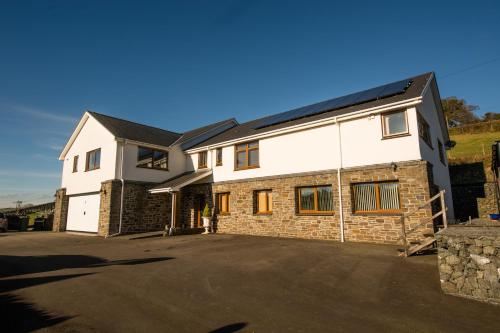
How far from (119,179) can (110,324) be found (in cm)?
1370

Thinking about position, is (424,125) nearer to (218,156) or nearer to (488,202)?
(488,202)

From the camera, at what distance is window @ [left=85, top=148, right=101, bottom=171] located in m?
17.8

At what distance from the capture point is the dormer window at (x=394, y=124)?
10664 mm

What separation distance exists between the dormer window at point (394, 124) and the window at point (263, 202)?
6409mm

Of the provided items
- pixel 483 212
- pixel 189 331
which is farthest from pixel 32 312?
pixel 483 212

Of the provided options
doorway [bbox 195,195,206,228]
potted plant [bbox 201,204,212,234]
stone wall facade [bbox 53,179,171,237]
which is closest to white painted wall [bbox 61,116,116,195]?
stone wall facade [bbox 53,179,171,237]

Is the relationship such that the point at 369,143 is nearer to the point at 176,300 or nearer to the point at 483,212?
the point at 176,300

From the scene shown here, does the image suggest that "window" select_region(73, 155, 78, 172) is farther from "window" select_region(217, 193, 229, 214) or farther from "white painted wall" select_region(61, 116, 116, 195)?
"window" select_region(217, 193, 229, 214)

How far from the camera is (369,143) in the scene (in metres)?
11.4

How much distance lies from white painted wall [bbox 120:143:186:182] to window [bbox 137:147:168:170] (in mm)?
239

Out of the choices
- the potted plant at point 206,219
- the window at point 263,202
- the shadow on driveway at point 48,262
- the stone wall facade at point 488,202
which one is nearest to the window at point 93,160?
the potted plant at point 206,219

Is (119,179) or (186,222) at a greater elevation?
(119,179)

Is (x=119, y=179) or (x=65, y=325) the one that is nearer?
(x=65, y=325)

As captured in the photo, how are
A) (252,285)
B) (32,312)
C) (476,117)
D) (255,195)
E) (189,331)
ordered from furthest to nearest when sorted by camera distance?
(476,117) < (255,195) < (252,285) < (32,312) < (189,331)
